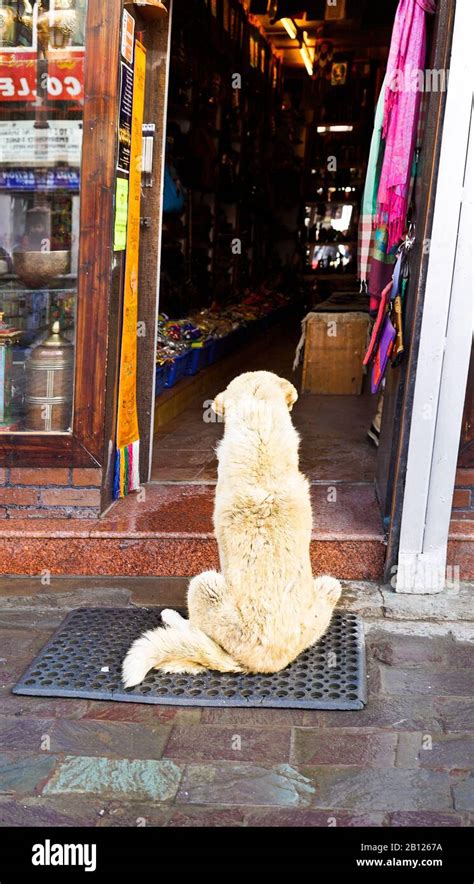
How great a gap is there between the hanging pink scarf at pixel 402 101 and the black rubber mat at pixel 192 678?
7.68ft

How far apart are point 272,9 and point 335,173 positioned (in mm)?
5731

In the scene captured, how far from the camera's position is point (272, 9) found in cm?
→ 1056

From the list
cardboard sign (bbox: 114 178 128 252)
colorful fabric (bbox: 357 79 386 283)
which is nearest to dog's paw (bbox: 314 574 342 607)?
colorful fabric (bbox: 357 79 386 283)

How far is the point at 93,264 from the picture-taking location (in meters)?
Answer: 4.77

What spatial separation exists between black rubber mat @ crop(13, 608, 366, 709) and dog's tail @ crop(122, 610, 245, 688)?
61 millimetres

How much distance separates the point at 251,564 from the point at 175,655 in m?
0.57

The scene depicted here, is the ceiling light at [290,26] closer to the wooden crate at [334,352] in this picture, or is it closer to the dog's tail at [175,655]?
the wooden crate at [334,352]

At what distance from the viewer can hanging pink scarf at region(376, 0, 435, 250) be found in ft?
14.6

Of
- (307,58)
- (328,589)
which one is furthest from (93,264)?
(307,58)

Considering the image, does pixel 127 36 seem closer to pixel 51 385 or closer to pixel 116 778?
pixel 51 385

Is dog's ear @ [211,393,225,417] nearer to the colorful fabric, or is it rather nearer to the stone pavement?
the stone pavement

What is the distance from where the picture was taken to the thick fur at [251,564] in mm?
3582

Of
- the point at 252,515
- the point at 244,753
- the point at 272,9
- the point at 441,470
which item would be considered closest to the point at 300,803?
the point at 244,753
